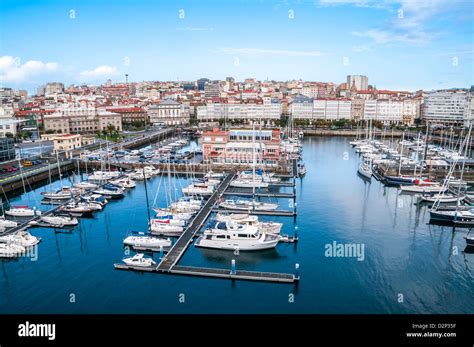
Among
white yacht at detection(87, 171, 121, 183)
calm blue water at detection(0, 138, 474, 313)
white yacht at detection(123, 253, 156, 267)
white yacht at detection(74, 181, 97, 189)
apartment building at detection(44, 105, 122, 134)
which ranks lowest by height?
calm blue water at detection(0, 138, 474, 313)

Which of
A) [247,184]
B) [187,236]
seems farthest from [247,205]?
[187,236]

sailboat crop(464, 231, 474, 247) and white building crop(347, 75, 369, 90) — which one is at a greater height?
white building crop(347, 75, 369, 90)

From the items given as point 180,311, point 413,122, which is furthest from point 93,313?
point 413,122

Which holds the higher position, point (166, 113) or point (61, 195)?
point (166, 113)

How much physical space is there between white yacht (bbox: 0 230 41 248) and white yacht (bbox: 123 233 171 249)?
359 cm

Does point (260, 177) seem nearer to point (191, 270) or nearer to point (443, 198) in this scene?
point (443, 198)

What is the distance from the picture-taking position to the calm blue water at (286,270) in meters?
11.4

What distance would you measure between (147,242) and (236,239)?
348 cm

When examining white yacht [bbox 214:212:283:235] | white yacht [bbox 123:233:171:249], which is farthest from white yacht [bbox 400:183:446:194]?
white yacht [bbox 123:233:171:249]

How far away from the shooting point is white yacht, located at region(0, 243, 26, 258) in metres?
14.5

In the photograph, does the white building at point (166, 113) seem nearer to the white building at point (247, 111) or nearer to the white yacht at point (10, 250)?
the white building at point (247, 111)

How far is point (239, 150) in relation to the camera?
2911 centimetres

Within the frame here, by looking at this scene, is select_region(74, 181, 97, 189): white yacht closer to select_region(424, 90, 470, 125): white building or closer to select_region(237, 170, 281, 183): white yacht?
select_region(237, 170, 281, 183): white yacht
